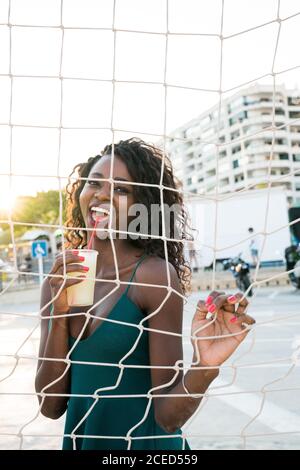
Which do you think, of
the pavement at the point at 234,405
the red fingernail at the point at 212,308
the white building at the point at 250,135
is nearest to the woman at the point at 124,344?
the red fingernail at the point at 212,308

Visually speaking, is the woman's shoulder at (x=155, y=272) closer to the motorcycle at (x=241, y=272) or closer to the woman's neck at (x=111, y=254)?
the woman's neck at (x=111, y=254)

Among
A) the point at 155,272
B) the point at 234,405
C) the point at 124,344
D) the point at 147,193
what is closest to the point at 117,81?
the point at 147,193

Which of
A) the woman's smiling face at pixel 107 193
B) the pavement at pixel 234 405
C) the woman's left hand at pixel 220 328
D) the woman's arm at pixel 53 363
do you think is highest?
the woman's smiling face at pixel 107 193

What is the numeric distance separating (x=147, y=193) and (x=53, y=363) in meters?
0.53

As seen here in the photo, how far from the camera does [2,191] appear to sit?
85.7 inches

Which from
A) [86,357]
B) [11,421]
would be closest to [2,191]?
[86,357]

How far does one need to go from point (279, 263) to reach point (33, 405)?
58.8 feet

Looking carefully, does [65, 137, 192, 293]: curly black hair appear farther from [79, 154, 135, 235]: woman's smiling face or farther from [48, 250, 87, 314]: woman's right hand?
[48, 250, 87, 314]: woman's right hand

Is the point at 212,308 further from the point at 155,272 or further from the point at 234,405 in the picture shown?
the point at 234,405

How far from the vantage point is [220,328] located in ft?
4.51

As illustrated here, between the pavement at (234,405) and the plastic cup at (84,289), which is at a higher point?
the plastic cup at (84,289)

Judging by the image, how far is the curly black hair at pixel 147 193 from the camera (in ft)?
5.60

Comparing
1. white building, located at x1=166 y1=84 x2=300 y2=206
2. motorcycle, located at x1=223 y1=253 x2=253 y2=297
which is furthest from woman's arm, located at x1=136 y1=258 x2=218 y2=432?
motorcycle, located at x1=223 y1=253 x2=253 y2=297

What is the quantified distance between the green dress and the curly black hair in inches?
10.6
